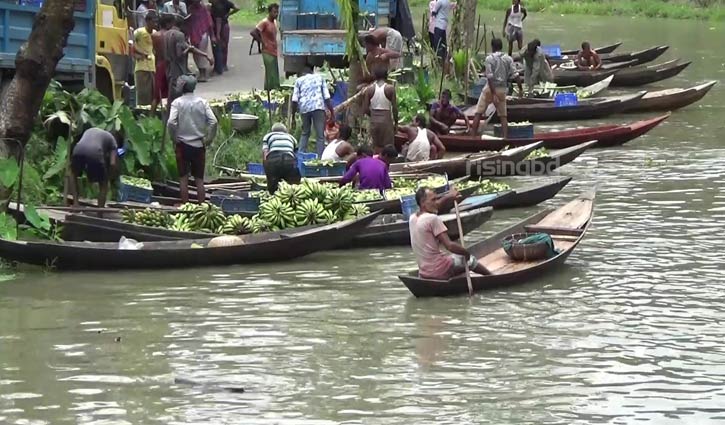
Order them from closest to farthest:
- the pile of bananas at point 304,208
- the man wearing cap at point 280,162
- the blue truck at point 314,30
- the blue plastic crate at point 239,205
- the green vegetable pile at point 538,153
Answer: the pile of bananas at point 304,208, the blue plastic crate at point 239,205, the man wearing cap at point 280,162, the green vegetable pile at point 538,153, the blue truck at point 314,30

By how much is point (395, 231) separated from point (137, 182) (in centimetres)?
Answer: 268

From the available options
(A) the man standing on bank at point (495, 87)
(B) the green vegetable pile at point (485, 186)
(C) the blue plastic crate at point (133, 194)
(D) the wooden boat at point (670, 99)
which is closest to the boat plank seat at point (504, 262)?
(B) the green vegetable pile at point (485, 186)

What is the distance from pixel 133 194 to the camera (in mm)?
13211

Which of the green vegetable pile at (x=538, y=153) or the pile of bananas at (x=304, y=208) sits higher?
the green vegetable pile at (x=538, y=153)

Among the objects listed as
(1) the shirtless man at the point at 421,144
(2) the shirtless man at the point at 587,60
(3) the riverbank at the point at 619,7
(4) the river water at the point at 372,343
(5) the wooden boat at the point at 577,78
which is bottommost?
(4) the river water at the point at 372,343

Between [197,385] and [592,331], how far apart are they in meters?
3.10

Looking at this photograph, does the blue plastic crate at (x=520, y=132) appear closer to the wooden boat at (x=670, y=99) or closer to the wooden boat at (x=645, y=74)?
the wooden boat at (x=670, y=99)

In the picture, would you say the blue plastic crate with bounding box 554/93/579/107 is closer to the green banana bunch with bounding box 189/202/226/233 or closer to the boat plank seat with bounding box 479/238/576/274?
the boat plank seat with bounding box 479/238/576/274

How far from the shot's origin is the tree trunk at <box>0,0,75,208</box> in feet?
38.2

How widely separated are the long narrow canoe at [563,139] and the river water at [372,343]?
4.30 m

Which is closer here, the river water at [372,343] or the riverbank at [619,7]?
the river water at [372,343]

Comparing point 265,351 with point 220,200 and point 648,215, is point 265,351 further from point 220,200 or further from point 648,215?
point 648,215

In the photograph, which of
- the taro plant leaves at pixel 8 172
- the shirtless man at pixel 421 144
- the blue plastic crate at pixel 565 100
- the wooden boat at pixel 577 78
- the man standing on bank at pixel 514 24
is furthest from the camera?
the man standing on bank at pixel 514 24

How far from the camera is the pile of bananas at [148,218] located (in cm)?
1213
